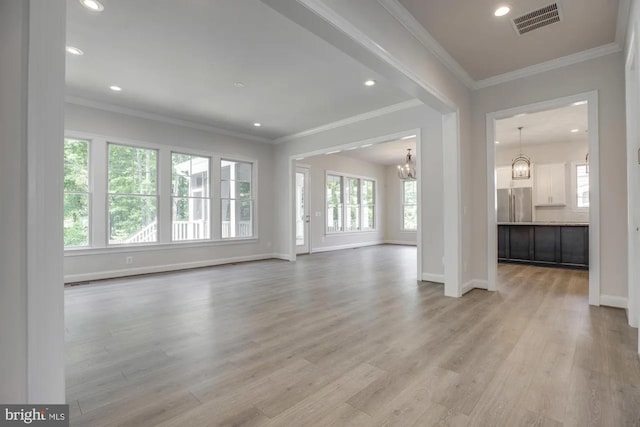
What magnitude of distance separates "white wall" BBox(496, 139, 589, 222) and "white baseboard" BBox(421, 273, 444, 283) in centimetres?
518

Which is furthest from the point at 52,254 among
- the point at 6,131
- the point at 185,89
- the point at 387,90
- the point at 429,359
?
the point at 387,90

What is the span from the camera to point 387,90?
15.2 feet

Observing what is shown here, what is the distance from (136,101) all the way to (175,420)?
508 centimetres

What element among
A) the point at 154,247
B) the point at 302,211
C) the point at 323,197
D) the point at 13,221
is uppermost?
the point at 323,197

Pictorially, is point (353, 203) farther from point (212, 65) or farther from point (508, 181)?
point (212, 65)

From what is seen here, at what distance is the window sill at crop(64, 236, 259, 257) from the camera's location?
16.4 ft

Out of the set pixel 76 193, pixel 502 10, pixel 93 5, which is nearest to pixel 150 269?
pixel 76 193

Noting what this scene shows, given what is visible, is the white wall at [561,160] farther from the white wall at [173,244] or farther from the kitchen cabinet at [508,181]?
the white wall at [173,244]

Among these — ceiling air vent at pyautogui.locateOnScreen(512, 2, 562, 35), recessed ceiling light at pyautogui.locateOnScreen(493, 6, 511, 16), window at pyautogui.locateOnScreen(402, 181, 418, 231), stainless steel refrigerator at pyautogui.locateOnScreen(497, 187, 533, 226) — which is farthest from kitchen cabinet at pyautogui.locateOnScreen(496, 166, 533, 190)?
recessed ceiling light at pyautogui.locateOnScreen(493, 6, 511, 16)

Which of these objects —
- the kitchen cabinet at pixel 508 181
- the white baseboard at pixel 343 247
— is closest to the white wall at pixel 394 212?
the white baseboard at pixel 343 247

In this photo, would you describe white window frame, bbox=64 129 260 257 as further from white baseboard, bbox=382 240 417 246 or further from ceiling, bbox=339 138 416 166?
white baseboard, bbox=382 240 417 246

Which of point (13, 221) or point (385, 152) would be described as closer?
point (13, 221)

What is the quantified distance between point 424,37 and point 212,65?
8.20ft

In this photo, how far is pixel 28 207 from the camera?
1.05 metres
